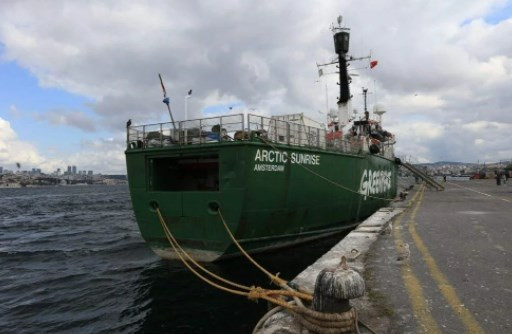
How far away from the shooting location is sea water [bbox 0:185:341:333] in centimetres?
757

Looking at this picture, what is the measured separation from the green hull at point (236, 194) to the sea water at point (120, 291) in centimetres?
75

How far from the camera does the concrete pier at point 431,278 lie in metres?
4.28

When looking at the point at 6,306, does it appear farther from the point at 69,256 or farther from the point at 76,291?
the point at 69,256

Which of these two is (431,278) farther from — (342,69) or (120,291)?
(342,69)

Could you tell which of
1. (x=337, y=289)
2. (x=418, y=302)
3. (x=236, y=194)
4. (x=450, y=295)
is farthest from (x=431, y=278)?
(x=236, y=194)

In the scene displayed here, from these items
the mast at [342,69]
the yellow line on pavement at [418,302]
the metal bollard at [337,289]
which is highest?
the mast at [342,69]

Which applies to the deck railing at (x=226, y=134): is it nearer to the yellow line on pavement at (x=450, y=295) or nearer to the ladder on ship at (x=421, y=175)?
the yellow line on pavement at (x=450, y=295)

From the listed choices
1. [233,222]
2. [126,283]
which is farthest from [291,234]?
[126,283]

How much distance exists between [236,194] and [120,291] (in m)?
3.88

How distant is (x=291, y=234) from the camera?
12.7 metres

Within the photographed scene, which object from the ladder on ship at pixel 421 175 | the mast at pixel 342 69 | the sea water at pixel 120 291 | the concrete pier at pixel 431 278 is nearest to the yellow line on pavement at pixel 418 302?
the concrete pier at pixel 431 278

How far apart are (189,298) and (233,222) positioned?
253 cm

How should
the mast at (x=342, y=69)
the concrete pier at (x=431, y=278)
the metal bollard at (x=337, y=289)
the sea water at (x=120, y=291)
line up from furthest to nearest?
the mast at (x=342, y=69)
the sea water at (x=120, y=291)
the concrete pier at (x=431, y=278)
the metal bollard at (x=337, y=289)

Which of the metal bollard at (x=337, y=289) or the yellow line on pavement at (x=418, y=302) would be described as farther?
the yellow line on pavement at (x=418, y=302)
